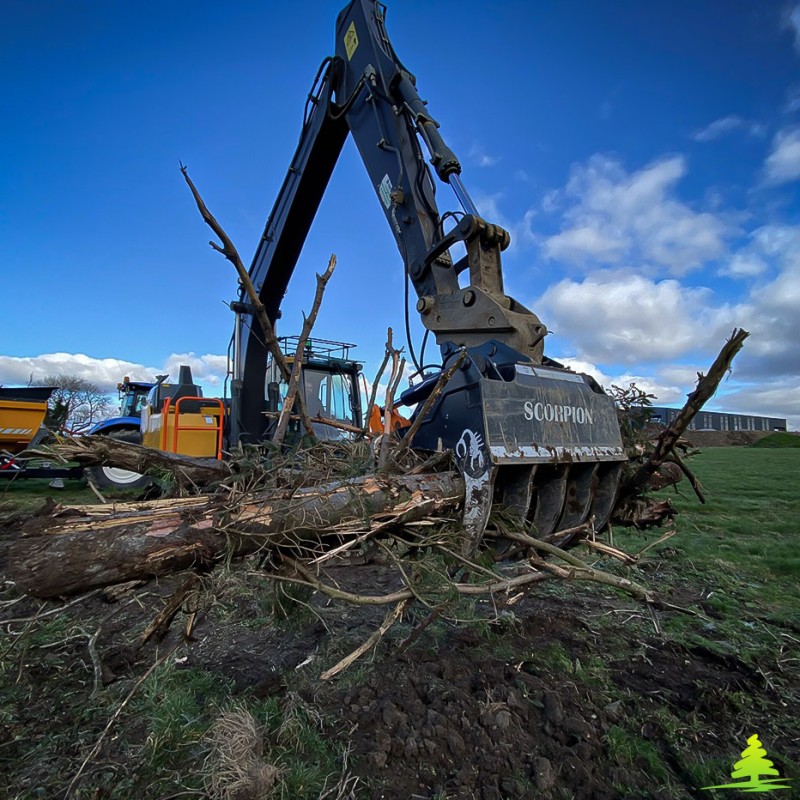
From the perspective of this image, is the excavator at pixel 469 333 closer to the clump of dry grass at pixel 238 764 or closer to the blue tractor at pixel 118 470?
the clump of dry grass at pixel 238 764

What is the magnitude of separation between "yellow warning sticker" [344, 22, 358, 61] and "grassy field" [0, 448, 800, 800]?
501cm

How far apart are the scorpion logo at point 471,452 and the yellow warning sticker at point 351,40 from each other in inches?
179

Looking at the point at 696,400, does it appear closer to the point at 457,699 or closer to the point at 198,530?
the point at 457,699

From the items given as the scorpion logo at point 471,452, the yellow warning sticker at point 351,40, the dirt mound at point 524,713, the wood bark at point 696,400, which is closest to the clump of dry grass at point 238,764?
the dirt mound at point 524,713

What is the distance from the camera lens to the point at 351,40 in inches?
199

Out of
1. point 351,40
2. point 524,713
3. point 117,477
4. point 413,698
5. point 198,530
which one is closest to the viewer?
point 198,530

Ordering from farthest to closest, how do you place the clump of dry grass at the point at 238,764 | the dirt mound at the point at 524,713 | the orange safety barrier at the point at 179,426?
the orange safety barrier at the point at 179,426, the dirt mound at the point at 524,713, the clump of dry grass at the point at 238,764

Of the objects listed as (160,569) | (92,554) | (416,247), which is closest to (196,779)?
(160,569)

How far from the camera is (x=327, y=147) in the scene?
578 centimetres

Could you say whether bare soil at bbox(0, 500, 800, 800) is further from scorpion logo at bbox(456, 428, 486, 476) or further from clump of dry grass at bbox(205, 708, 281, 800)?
scorpion logo at bbox(456, 428, 486, 476)

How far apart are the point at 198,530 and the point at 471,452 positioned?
4.28 ft

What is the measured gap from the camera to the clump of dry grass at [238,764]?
165 cm

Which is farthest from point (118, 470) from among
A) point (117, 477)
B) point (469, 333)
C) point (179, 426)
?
point (469, 333)

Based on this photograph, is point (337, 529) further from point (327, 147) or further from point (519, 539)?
point (327, 147)
